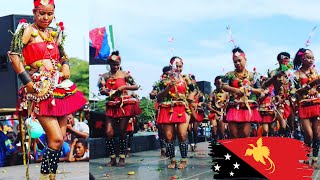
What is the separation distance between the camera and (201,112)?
435 centimetres

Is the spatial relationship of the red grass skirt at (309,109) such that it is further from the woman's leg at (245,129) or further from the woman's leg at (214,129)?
the woman's leg at (214,129)

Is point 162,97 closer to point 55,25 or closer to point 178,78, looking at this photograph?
point 178,78

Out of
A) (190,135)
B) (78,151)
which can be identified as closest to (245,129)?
(190,135)

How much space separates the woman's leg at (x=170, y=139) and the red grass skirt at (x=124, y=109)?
278mm

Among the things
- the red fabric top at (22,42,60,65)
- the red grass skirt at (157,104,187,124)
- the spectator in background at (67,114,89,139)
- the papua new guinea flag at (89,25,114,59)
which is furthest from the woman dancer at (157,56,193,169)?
the spectator in background at (67,114,89,139)

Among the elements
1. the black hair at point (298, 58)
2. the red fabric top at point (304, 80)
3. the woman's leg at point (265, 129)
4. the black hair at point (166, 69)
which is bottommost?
the woman's leg at point (265, 129)

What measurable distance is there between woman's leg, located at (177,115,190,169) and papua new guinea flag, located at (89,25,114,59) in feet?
2.60

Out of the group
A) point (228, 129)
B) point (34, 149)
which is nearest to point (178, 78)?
point (228, 129)

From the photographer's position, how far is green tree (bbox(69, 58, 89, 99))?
16.8ft

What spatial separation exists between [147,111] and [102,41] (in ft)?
2.08

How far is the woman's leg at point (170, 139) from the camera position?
4411 millimetres

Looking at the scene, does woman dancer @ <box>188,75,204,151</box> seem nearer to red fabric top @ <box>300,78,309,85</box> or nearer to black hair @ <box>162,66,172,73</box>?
black hair @ <box>162,66,172,73</box>

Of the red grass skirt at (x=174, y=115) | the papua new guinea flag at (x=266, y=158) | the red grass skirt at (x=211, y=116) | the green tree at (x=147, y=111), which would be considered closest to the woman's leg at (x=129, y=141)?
the green tree at (x=147, y=111)

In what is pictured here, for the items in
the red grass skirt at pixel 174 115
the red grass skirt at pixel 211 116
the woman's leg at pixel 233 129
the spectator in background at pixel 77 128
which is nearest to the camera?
the woman's leg at pixel 233 129
